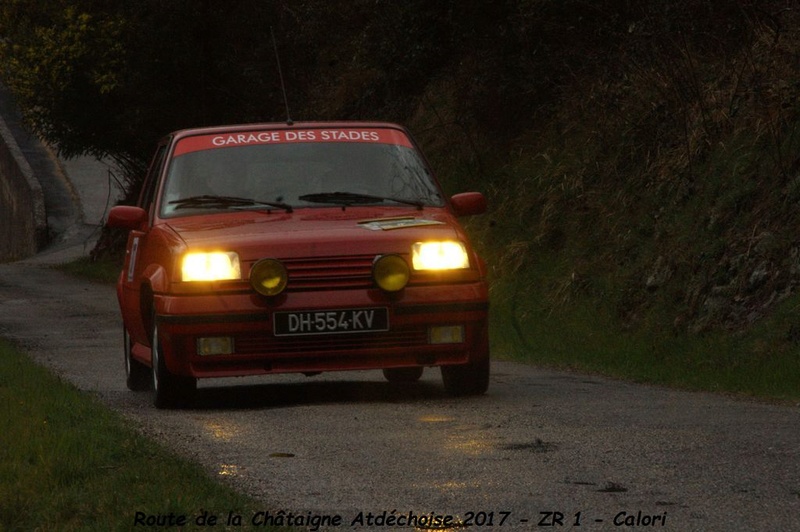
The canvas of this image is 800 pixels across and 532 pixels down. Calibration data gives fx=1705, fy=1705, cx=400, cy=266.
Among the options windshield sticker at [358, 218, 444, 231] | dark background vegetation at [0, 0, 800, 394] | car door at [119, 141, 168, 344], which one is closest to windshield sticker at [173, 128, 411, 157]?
car door at [119, 141, 168, 344]

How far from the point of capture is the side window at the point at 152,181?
11609mm

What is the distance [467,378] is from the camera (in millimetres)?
10484

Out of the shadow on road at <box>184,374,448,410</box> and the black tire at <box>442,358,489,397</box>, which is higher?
the black tire at <box>442,358,489,397</box>

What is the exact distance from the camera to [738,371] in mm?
12344

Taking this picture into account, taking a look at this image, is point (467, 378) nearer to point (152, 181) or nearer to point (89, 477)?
point (152, 181)

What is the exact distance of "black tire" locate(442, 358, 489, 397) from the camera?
1041 cm

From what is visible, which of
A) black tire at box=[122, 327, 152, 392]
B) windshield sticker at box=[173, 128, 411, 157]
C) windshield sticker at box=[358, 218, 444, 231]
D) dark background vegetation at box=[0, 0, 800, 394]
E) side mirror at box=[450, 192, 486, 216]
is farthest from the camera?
dark background vegetation at box=[0, 0, 800, 394]

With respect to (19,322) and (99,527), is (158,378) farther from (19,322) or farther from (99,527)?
(19,322)

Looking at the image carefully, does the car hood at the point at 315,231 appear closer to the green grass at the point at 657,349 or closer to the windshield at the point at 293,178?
the windshield at the point at 293,178

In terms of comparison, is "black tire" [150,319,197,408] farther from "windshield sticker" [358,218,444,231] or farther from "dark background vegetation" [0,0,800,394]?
"dark background vegetation" [0,0,800,394]

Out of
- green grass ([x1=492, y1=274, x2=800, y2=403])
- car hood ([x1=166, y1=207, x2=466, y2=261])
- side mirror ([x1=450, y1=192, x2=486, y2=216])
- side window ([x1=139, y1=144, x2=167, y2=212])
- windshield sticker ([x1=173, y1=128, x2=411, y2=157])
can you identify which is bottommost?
green grass ([x1=492, y1=274, x2=800, y2=403])

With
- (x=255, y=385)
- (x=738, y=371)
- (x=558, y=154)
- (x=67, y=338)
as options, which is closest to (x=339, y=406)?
(x=255, y=385)

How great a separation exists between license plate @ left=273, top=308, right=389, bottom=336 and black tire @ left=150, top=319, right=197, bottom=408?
79 centimetres

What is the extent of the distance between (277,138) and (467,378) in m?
2.07
